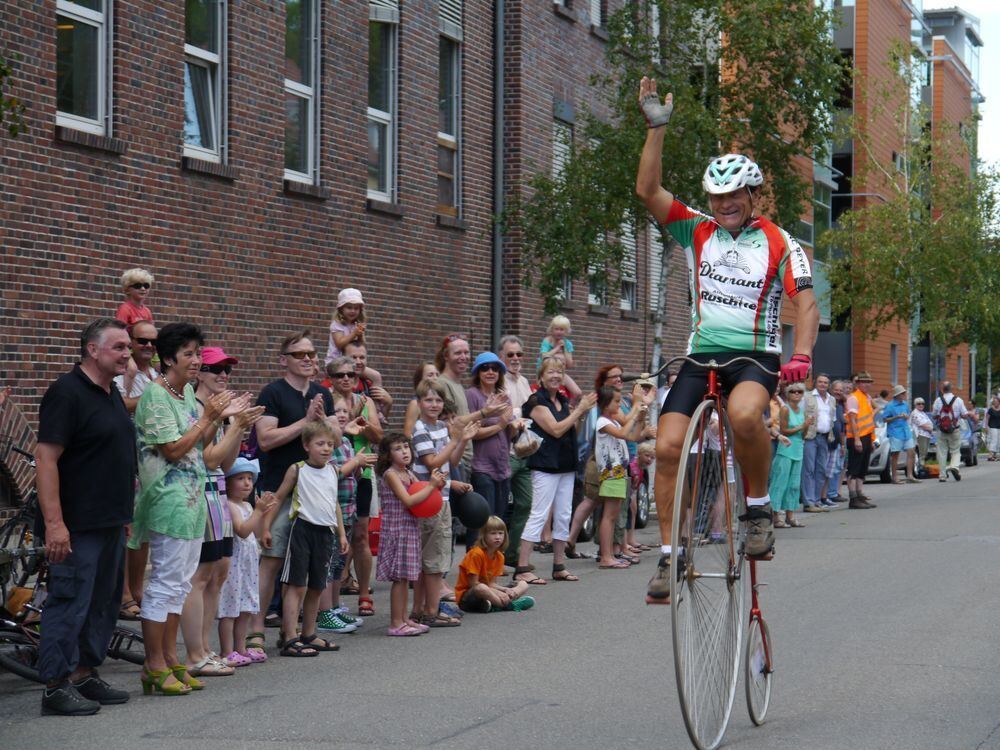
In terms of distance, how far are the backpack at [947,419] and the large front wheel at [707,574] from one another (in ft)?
88.5

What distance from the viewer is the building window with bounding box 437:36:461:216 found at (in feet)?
73.2

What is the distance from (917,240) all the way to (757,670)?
3842cm

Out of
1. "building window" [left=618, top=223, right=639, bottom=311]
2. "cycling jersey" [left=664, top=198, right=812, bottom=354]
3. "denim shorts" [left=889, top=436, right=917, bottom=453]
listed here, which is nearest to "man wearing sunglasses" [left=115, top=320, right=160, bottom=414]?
"cycling jersey" [left=664, top=198, right=812, bottom=354]

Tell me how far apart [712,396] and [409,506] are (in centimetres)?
426

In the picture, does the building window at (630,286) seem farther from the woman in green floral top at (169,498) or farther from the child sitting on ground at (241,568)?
the woman in green floral top at (169,498)

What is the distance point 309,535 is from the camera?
10.2 m

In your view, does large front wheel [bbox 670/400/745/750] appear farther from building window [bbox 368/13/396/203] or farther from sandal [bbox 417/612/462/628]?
building window [bbox 368/13/396/203]

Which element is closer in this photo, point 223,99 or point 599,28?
point 223,99

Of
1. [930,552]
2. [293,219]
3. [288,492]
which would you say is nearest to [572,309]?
[293,219]

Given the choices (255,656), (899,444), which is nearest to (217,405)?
(255,656)

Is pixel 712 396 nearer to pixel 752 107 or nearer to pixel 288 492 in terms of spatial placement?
pixel 288 492

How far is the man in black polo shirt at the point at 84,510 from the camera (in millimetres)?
8102

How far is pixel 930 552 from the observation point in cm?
1648

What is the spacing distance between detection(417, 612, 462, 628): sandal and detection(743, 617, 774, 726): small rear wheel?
369cm
